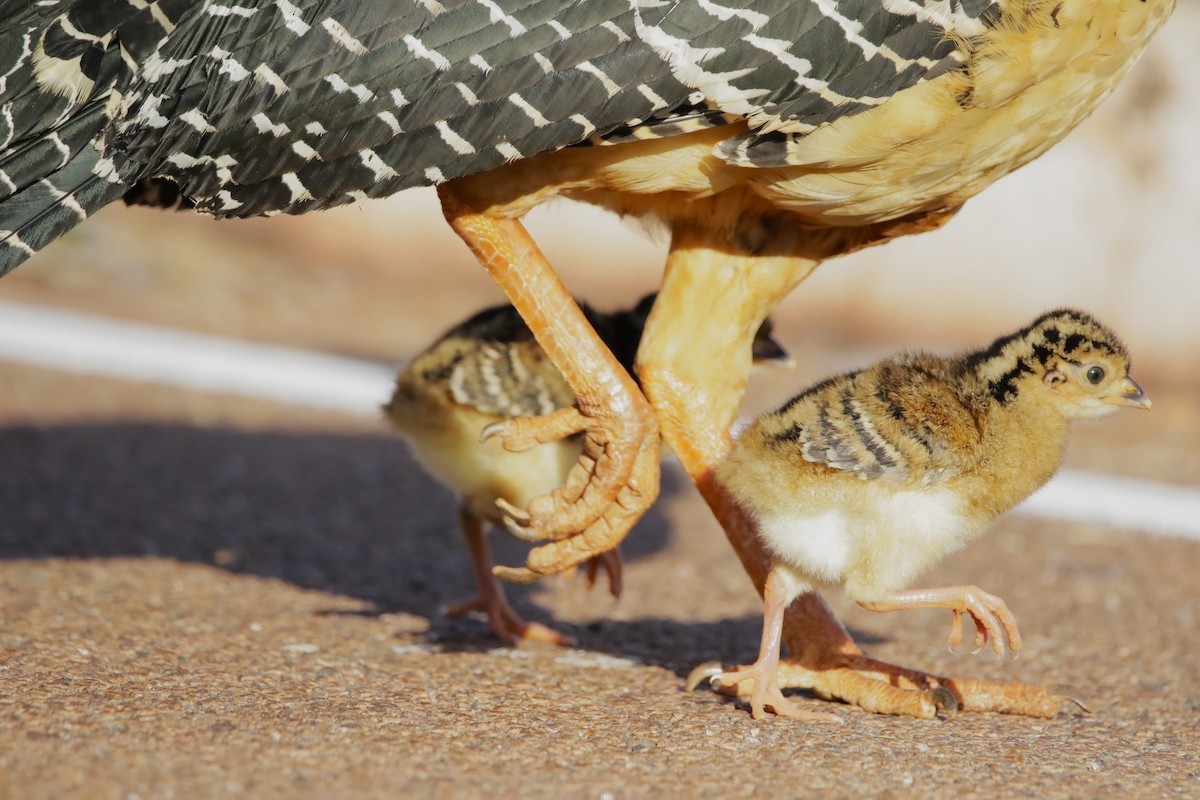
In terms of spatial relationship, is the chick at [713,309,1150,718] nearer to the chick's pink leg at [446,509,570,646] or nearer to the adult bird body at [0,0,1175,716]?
the adult bird body at [0,0,1175,716]

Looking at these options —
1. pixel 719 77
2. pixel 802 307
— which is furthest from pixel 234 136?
pixel 802 307

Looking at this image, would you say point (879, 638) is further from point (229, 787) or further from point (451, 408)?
point (229, 787)

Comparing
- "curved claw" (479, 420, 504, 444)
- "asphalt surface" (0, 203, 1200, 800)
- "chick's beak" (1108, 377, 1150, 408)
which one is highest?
"chick's beak" (1108, 377, 1150, 408)

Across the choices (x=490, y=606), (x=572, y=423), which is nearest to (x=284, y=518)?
(x=490, y=606)

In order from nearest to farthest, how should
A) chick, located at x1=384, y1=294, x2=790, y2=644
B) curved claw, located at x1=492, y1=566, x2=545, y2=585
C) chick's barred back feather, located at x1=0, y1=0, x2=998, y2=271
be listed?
1. chick's barred back feather, located at x1=0, y1=0, x2=998, y2=271
2. curved claw, located at x1=492, y1=566, x2=545, y2=585
3. chick, located at x1=384, y1=294, x2=790, y2=644

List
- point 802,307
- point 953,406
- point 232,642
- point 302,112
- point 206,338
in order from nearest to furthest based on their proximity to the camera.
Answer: point 302,112, point 953,406, point 232,642, point 206,338, point 802,307

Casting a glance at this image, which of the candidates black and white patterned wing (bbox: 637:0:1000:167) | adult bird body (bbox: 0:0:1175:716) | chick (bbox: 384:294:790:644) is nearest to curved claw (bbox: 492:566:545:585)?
chick (bbox: 384:294:790:644)
